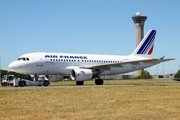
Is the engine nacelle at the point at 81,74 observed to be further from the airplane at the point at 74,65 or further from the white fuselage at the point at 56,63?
the white fuselage at the point at 56,63

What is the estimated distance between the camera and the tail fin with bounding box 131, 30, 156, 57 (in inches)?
1890

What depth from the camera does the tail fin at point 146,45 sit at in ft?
158

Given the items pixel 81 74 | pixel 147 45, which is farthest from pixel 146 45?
pixel 81 74

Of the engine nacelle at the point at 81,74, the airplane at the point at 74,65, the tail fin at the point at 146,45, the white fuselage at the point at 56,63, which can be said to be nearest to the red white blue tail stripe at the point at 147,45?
the tail fin at the point at 146,45

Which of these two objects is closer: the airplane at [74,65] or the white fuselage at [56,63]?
the white fuselage at [56,63]

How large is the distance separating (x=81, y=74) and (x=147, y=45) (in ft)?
47.4

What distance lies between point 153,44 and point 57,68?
56.1 feet

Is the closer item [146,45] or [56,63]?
[56,63]

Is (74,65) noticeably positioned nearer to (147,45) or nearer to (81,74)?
(81,74)

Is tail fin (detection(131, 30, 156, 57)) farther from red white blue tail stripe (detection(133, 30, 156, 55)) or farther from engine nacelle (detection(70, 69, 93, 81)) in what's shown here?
engine nacelle (detection(70, 69, 93, 81))

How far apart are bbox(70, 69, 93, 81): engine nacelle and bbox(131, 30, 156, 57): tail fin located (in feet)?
37.6

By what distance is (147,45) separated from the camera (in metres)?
48.2

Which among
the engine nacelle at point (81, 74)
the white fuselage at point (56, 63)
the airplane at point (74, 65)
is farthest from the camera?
the engine nacelle at point (81, 74)

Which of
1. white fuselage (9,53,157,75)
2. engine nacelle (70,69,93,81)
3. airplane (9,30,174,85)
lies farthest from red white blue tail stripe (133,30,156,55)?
engine nacelle (70,69,93,81)
